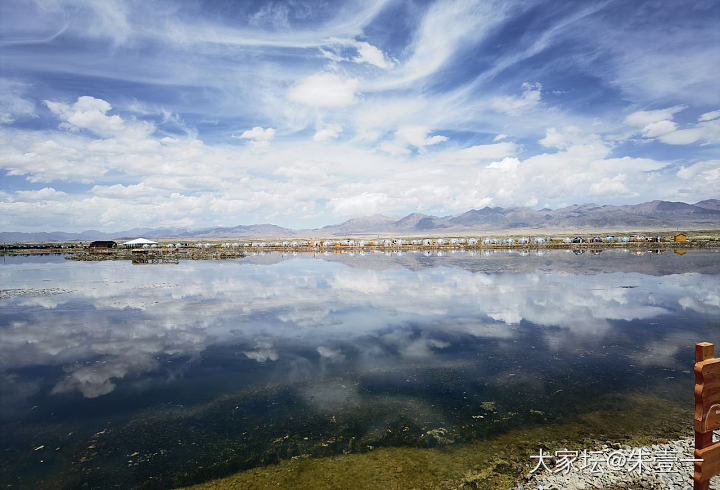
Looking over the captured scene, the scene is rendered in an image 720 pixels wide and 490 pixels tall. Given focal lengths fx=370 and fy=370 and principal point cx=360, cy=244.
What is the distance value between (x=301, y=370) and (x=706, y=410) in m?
11.0

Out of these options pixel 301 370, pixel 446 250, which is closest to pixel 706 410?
pixel 301 370

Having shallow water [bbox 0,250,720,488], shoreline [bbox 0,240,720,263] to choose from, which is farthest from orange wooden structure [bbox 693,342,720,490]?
shoreline [bbox 0,240,720,263]

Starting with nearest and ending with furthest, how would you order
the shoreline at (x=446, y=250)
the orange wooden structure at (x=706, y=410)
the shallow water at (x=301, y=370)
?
1. the orange wooden structure at (x=706, y=410)
2. the shallow water at (x=301, y=370)
3. the shoreline at (x=446, y=250)

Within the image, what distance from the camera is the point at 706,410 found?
19.1 feet

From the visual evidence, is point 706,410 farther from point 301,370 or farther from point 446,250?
point 446,250

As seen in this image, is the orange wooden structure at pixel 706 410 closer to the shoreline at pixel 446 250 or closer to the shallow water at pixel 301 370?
the shallow water at pixel 301 370

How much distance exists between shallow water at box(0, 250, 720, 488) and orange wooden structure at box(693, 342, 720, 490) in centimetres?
391

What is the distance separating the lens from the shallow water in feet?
29.6

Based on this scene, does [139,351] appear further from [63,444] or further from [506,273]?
[506,273]

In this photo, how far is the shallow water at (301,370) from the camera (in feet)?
29.6

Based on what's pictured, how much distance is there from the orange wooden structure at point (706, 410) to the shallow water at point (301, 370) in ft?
12.8

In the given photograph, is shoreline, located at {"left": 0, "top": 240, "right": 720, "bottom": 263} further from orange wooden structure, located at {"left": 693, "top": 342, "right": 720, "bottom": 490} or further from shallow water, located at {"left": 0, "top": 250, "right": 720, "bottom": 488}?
orange wooden structure, located at {"left": 693, "top": 342, "right": 720, "bottom": 490}

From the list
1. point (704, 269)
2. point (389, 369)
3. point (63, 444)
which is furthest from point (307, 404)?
point (704, 269)

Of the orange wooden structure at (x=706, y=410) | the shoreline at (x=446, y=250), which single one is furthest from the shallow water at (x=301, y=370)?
the shoreline at (x=446, y=250)
